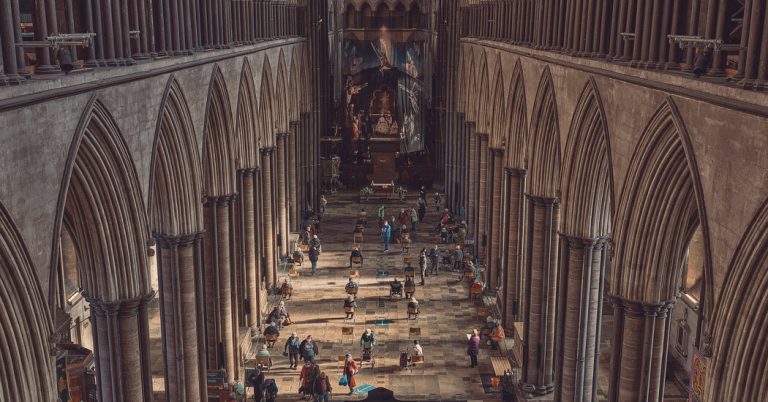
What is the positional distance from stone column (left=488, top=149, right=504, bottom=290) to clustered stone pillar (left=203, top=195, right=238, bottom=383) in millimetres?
9617

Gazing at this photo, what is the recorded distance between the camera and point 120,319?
524 inches

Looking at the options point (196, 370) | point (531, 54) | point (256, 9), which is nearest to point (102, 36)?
point (196, 370)

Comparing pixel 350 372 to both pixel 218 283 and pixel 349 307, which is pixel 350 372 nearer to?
pixel 218 283

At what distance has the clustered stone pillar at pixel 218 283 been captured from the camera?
66.9 ft

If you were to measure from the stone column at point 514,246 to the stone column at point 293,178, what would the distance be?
41.9 feet

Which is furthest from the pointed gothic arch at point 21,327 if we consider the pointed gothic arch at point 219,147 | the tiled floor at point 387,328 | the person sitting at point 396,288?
the person sitting at point 396,288

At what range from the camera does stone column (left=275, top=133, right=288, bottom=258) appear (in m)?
31.8

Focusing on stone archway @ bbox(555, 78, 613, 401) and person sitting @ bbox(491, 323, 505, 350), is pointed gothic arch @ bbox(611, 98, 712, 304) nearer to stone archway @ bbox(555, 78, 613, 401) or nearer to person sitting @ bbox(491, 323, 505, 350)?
stone archway @ bbox(555, 78, 613, 401)

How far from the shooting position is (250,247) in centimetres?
2484

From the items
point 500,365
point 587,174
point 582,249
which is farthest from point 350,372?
point 587,174

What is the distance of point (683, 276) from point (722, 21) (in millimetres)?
13100

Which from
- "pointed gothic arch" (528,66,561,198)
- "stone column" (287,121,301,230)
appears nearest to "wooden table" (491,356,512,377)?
"pointed gothic arch" (528,66,561,198)

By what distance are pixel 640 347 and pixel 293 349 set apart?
36.4ft

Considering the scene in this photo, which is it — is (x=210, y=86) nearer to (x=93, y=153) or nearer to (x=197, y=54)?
(x=197, y=54)
